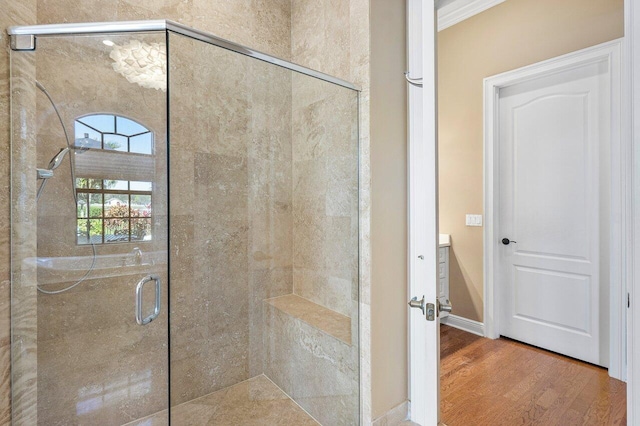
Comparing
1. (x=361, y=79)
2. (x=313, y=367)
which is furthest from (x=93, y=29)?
(x=313, y=367)

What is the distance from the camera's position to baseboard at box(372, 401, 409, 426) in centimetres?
151

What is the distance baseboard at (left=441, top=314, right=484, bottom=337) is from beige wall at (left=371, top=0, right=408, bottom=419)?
5.21ft

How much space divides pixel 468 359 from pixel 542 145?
190 cm

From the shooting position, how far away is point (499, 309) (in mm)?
2762

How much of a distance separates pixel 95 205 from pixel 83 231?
0.13 meters

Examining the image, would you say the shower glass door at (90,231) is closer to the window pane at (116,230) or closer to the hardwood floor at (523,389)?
the window pane at (116,230)

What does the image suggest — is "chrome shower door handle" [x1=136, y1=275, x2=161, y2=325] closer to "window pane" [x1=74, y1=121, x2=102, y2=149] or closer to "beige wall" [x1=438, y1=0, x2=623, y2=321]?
"window pane" [x1=74, y1=121, x2=102, y2=149]

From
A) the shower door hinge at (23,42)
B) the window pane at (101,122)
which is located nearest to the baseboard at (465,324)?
the window pane at (101,122)

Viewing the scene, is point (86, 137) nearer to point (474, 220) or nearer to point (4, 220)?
point (4, 220)

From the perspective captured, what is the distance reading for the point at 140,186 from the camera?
147cm

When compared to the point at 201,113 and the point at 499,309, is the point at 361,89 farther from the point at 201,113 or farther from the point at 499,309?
the point at 499,309

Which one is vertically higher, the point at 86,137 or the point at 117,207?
the point at 86,137

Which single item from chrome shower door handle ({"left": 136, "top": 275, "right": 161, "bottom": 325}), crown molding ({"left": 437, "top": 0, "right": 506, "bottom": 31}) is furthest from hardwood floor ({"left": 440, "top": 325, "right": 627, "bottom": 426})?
crown molding ({"left": 437, "top": 0, "right": 506, "bottom": 31})

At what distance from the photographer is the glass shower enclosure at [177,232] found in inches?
48.1
